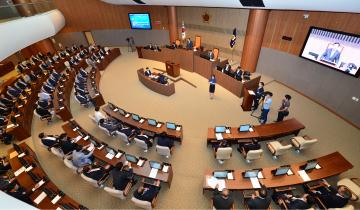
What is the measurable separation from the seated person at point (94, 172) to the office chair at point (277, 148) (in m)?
5.65

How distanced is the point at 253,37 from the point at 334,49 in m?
4.16

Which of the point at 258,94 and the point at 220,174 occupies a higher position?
the point at 258,94

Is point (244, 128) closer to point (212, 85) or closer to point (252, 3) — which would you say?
point (212, 85)

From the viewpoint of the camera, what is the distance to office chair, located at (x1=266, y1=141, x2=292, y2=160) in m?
6.34

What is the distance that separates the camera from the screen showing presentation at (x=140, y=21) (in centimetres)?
1611

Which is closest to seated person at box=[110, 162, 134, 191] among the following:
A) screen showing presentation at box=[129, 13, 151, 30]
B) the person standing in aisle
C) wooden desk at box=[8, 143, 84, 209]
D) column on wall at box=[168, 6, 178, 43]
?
wooden desk at box=[8, 143, 84, 209]

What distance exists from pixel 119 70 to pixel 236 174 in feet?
37.9

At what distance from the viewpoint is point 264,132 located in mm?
7086

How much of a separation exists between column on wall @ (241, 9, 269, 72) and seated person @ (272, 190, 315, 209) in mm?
8450

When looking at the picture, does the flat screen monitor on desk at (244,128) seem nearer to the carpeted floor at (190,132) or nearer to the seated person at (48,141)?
the carpeted floor at (190,132)

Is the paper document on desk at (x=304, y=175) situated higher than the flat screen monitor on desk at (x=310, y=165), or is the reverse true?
the flat screen monitor on desk at (x=310, y=165)

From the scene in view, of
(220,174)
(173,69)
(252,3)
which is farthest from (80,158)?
(252,3)

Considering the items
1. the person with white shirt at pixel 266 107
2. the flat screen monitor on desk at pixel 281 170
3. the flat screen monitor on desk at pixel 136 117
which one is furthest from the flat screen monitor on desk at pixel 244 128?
the flat screen monitor on desk at pixel 136 117

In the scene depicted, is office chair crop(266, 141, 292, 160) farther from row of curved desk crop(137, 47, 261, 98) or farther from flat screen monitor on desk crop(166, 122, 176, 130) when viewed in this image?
row of curved desk crop(137, 47, 261, 98)
